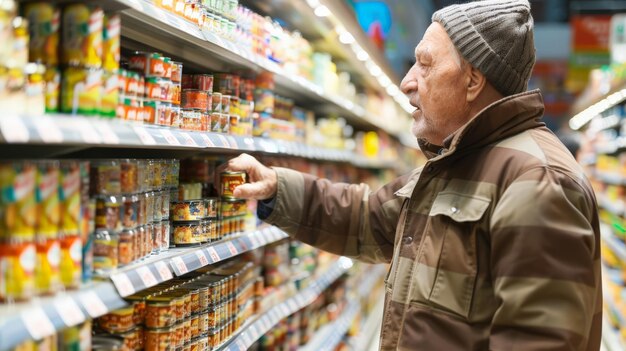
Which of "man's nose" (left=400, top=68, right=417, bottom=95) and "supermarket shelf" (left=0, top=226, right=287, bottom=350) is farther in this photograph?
"man's nose" (left=400, top=68, right=417, bottom=95)

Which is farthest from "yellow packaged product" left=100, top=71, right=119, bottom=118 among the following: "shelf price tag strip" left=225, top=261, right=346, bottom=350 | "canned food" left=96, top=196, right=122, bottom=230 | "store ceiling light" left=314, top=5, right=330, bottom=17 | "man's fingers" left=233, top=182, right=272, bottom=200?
"store ceiling light" left=314, top=5, right=330, bottom=17

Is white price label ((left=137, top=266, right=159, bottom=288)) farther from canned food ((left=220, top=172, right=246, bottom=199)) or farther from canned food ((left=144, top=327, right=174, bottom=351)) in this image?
canned food ((left=220, top=172, right=246, bottom=199))

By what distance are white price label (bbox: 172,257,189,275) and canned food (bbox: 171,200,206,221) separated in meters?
0.27

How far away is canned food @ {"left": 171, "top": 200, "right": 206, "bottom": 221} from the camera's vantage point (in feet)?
8.07

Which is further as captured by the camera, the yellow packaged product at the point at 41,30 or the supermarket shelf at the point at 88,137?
the yellow packaged product at the point at 41,30

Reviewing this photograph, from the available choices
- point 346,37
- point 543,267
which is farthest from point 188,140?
point 346,37

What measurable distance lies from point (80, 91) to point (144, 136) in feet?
0.85

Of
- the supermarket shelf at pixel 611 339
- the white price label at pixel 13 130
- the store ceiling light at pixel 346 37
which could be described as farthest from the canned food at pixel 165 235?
the supermarket shelf at pixel 611 339

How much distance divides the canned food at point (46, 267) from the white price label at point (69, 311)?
0.15 ft

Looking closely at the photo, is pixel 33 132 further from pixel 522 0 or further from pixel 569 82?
pixel 569 82

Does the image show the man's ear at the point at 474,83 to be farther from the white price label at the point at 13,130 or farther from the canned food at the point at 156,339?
the white price label at the point at 13,130

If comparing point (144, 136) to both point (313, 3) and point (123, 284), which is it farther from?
point (313, 3)

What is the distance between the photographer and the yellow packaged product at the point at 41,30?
1613 millimetres

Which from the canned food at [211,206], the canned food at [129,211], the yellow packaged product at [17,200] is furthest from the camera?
the canned food at [211,206]
